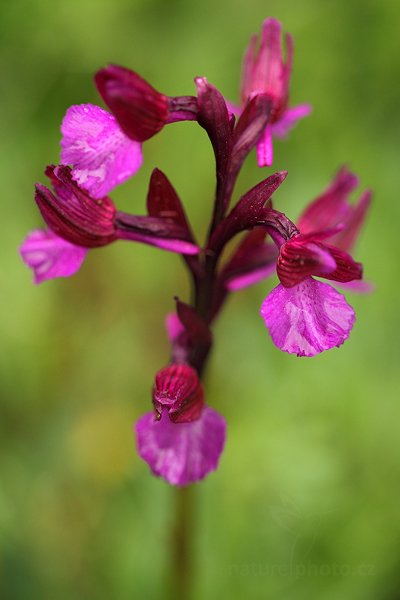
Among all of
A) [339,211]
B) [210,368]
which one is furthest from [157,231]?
[210,368]

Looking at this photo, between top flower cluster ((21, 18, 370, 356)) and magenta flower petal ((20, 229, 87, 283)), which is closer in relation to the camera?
top flower cluster ((21, 18, 370, 356))

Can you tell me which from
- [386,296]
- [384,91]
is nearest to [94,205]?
[386,296]

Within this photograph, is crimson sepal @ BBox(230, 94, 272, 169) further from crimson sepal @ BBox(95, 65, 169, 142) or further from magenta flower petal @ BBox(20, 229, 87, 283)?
magenta flower petal @ BBox(20, 229, 87, 283)

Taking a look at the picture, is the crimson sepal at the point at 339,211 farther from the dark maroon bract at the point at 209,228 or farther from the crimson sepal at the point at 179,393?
the crimson sepal at the point at 179,393

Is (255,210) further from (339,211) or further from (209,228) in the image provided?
(339,211)

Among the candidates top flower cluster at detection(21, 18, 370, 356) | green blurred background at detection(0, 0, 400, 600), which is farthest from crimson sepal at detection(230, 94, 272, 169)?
green blurred background at detection(0, 0, 400, 600)

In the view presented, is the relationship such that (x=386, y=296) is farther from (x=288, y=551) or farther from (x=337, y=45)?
(x=337, y=45)
